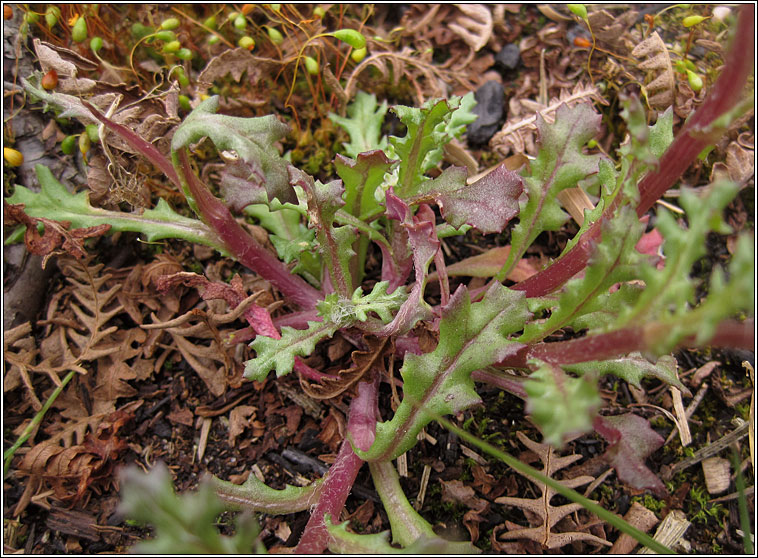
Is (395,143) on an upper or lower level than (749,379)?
upper

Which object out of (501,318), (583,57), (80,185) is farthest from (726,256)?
(80,185)

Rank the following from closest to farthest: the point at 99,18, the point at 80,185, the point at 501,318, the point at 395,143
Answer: the point at 501,318
the point at 395,143
the point at 80,185
the point at 99,18

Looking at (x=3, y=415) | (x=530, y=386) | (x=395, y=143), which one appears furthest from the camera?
(x=3, y=415)

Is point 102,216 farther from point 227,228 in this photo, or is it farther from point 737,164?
point 737,164

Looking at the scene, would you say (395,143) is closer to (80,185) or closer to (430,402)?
(430,402)

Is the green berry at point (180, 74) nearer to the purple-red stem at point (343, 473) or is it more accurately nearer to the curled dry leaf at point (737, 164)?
the purple-red stem at point (343, 473)

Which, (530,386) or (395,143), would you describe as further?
(395,143)

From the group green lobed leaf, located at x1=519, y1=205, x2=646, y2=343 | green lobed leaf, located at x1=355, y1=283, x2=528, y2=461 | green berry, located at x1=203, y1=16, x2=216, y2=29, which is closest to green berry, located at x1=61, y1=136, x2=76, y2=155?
green berry, located at x1=203, y1=16, x2=216, y2=29
